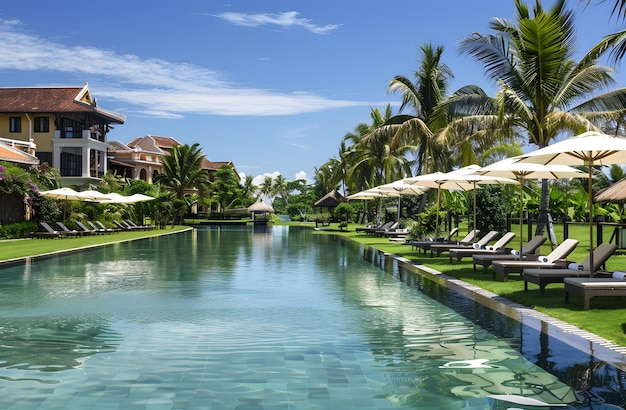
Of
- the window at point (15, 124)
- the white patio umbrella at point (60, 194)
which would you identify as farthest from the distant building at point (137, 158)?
the white patio umbrella at point (60, 194)

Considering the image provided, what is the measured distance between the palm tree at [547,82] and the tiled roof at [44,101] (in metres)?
34.8

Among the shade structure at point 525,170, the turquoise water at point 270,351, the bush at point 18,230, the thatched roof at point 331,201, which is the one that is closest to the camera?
the turquoise water at point 270,351

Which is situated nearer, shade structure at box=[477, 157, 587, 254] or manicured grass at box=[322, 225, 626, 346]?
manicured grass at box=[322, 225, 626, 346]

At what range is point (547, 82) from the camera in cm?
2005

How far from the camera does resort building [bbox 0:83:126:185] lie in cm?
4716

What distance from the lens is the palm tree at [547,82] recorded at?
19438mm

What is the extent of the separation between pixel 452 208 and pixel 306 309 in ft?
74.8

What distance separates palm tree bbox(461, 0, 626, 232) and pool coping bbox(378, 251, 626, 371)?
9.44 meters

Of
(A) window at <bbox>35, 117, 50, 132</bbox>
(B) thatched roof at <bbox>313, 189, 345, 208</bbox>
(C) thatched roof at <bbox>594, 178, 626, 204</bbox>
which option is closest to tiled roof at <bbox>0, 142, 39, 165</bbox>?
(A) window at <bbox>35, 117, 50, 132</bbox>

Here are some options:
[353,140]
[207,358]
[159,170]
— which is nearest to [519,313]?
[207,358]

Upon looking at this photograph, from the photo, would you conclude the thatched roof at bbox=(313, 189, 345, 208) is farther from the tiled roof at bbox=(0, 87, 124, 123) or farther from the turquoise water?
the turquoise water

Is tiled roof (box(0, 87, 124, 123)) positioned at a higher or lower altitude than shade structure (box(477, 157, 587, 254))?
higher

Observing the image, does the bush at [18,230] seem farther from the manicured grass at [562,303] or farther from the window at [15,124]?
the window at [15,124]

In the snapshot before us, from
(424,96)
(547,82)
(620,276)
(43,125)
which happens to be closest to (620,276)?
(620,276)
